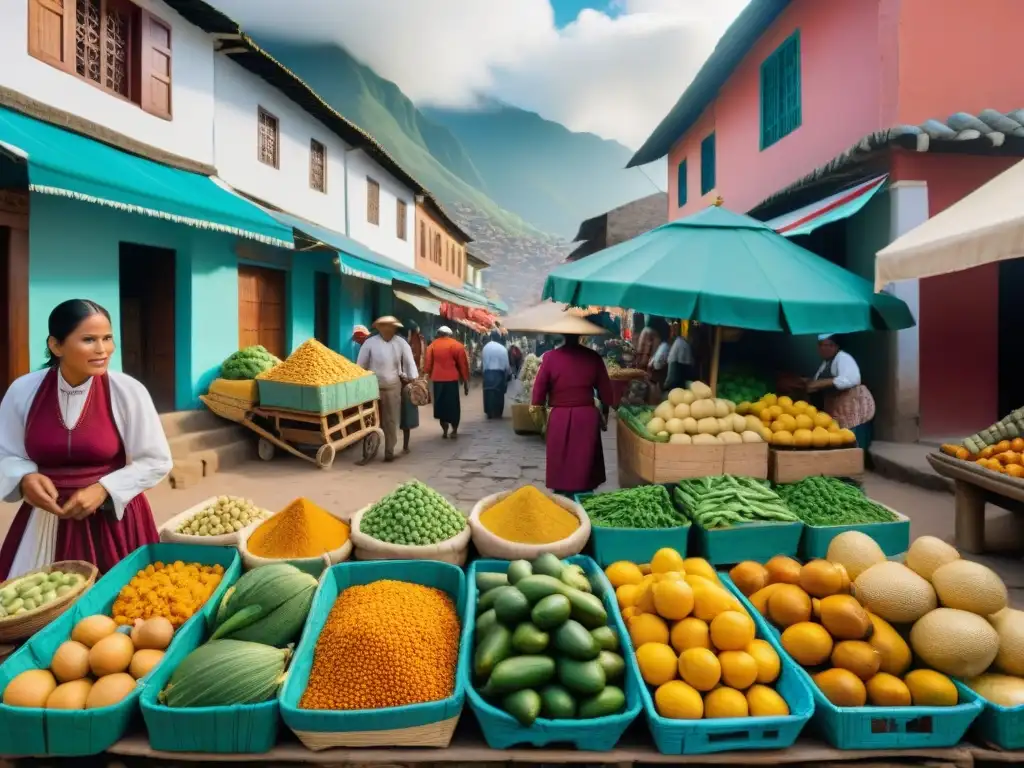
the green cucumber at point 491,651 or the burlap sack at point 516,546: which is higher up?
the burlap sack at point 516,546

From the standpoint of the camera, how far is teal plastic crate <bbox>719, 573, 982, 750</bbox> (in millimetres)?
2051

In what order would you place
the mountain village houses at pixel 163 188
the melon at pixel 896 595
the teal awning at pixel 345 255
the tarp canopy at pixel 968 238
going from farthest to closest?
the teal awning at pixel 345 255 < the mountain village houses at pixel 163 188 < the tarp canopy at pixel 968 238 < the melon at pixel 896 595

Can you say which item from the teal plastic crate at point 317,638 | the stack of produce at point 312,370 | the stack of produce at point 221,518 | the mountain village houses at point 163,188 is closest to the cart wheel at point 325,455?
the stack of produce at point 312,370

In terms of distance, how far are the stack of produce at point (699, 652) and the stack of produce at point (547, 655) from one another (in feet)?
0.49

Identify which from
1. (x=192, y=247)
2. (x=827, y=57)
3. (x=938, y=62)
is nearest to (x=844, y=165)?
(x=938, y=62)

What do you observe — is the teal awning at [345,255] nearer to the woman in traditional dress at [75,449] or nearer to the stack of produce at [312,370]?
the stack of produce at [312,370]

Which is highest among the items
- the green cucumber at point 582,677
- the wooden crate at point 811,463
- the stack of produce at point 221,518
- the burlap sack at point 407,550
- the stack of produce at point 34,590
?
the wooden crate at point 811,463

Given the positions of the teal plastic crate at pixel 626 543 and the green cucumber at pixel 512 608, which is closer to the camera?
the green cucumber at pixel 512 608

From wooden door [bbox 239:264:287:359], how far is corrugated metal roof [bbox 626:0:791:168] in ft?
32.0

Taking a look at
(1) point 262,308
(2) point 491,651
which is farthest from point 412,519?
(1) point 262,308

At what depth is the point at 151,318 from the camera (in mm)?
9250

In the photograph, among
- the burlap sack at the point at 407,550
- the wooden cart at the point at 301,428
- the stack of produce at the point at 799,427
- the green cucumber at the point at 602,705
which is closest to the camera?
the green cucumber at the point at 602,705

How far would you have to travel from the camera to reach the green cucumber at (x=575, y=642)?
2.15 meters

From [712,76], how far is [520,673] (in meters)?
15.0
